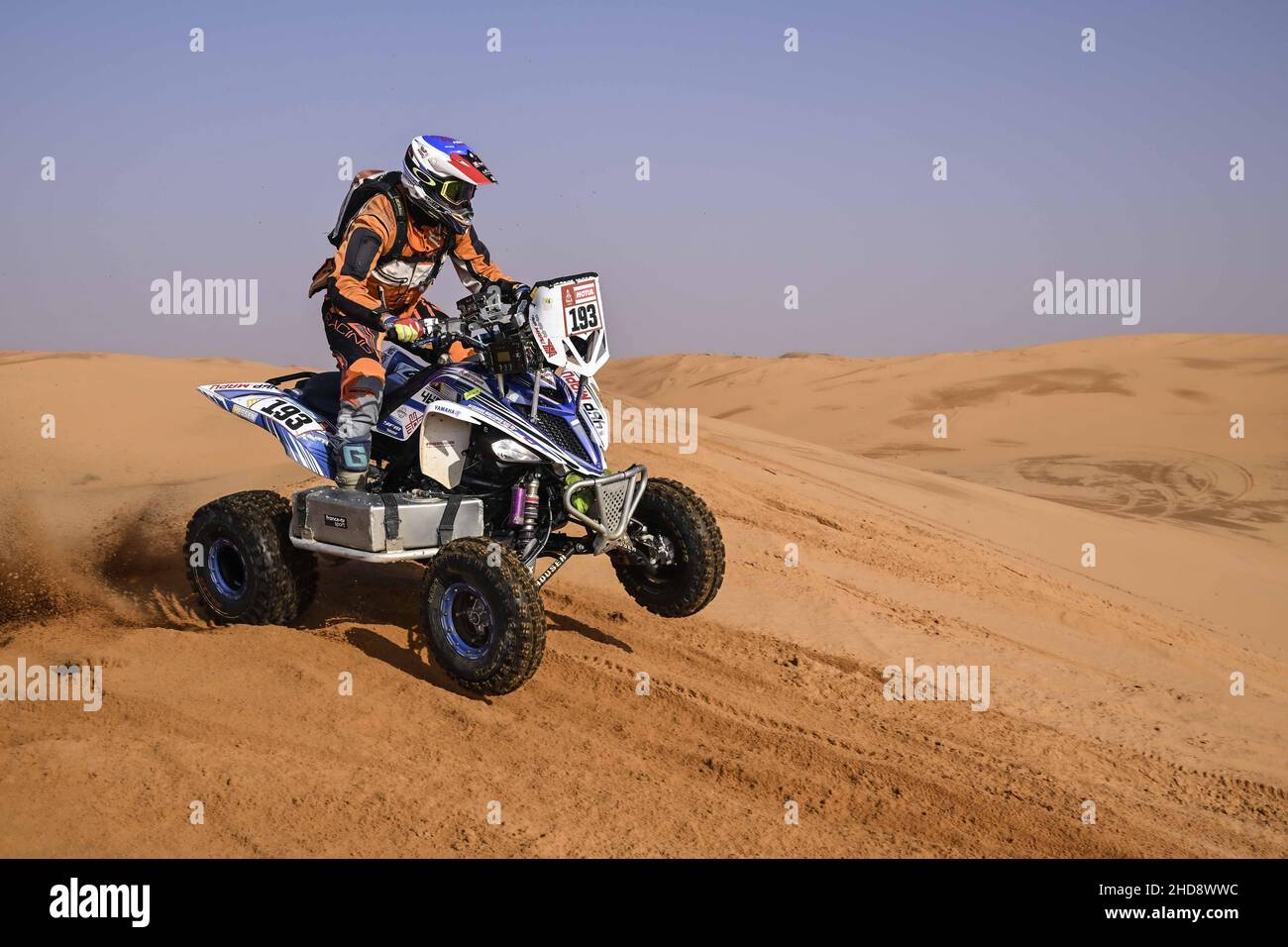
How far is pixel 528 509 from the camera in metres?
5.84

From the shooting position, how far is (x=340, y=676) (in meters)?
5.64

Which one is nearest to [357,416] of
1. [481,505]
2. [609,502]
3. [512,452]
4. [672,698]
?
[481,505]

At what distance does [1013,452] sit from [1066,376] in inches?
333

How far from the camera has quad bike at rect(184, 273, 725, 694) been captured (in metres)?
5.49

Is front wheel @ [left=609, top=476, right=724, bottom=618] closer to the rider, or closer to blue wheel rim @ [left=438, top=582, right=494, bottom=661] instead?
blue wheel rim @ [left=438, top=582, right=494, bottom=661]

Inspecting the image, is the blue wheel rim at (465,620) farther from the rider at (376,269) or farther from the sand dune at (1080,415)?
the sand dune at (1080,415)

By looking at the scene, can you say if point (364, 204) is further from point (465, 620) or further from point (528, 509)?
point (465, 620)

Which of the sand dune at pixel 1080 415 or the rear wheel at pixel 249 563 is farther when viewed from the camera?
the sand dune at pixel 1080 415

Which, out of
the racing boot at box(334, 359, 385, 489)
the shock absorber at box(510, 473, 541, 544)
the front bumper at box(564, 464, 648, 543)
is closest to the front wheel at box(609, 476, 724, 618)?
the front bumper at box(564, 464, 648, 543)

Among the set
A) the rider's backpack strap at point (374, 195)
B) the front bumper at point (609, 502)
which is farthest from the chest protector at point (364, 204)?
the front bumper at point (609, 502)

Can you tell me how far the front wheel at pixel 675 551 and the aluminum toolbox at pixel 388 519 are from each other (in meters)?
0.96

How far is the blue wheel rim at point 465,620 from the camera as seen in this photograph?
17.9ft
